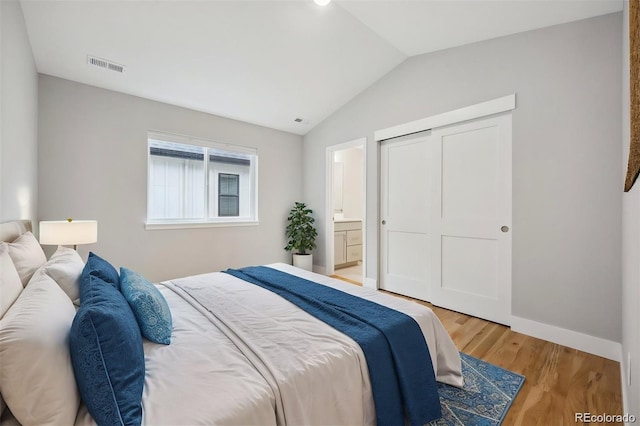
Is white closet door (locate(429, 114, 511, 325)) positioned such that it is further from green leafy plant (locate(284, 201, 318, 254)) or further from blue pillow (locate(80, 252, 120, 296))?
blue pillow (locate(80, 252, 120, 296))

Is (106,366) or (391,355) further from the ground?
(106,366)

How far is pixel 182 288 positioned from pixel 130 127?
249cm

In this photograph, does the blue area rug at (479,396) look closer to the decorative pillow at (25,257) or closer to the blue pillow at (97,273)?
the blue pillow at (97,273)

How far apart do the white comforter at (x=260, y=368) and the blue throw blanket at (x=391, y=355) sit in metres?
0.06

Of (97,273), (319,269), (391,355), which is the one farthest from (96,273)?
(319,269)

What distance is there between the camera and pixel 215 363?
1.15 metres

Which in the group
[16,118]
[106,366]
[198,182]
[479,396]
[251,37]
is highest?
[251,37]

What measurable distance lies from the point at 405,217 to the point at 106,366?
3.34m

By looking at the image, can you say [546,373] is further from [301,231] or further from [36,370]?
[301,231]

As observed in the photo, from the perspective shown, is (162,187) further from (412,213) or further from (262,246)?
(412,213)

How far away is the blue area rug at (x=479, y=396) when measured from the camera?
1564 mm

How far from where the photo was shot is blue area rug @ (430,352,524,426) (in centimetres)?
156

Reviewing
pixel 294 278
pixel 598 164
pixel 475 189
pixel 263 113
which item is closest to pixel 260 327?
pixel 294 278

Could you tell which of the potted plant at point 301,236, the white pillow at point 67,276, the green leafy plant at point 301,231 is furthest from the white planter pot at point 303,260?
the white pillow at point 67,276
